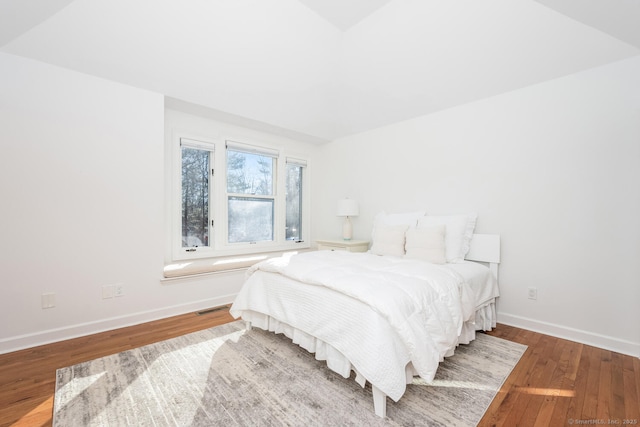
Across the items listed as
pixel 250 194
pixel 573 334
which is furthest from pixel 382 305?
pixel 250 194

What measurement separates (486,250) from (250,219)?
295cm

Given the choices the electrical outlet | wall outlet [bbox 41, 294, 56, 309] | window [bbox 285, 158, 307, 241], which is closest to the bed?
the electrical outlet

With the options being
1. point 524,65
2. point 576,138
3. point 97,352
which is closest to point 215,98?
point 97,352

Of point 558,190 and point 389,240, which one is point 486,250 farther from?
point 389,240

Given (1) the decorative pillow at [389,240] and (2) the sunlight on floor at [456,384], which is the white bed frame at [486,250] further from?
(2) the sunlight on floor at [456,384]

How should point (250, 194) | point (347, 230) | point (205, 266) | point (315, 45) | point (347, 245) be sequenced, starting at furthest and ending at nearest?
point (347, 230) → point (250, 194) → point (347, 245) → point (205, 266) → point (315, 45)

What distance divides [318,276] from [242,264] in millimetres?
1778

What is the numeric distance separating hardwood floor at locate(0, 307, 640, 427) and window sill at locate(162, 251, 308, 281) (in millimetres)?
577

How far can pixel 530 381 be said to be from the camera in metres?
1.80

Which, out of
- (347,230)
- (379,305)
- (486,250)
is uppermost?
(347,230)

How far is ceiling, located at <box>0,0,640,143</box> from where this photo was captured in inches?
84.9

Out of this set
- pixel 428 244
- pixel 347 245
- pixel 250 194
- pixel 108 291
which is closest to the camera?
pixel 108 291

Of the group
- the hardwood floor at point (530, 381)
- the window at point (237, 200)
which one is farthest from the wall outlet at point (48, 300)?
the window at point (237, 200)

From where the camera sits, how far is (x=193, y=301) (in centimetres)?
313
